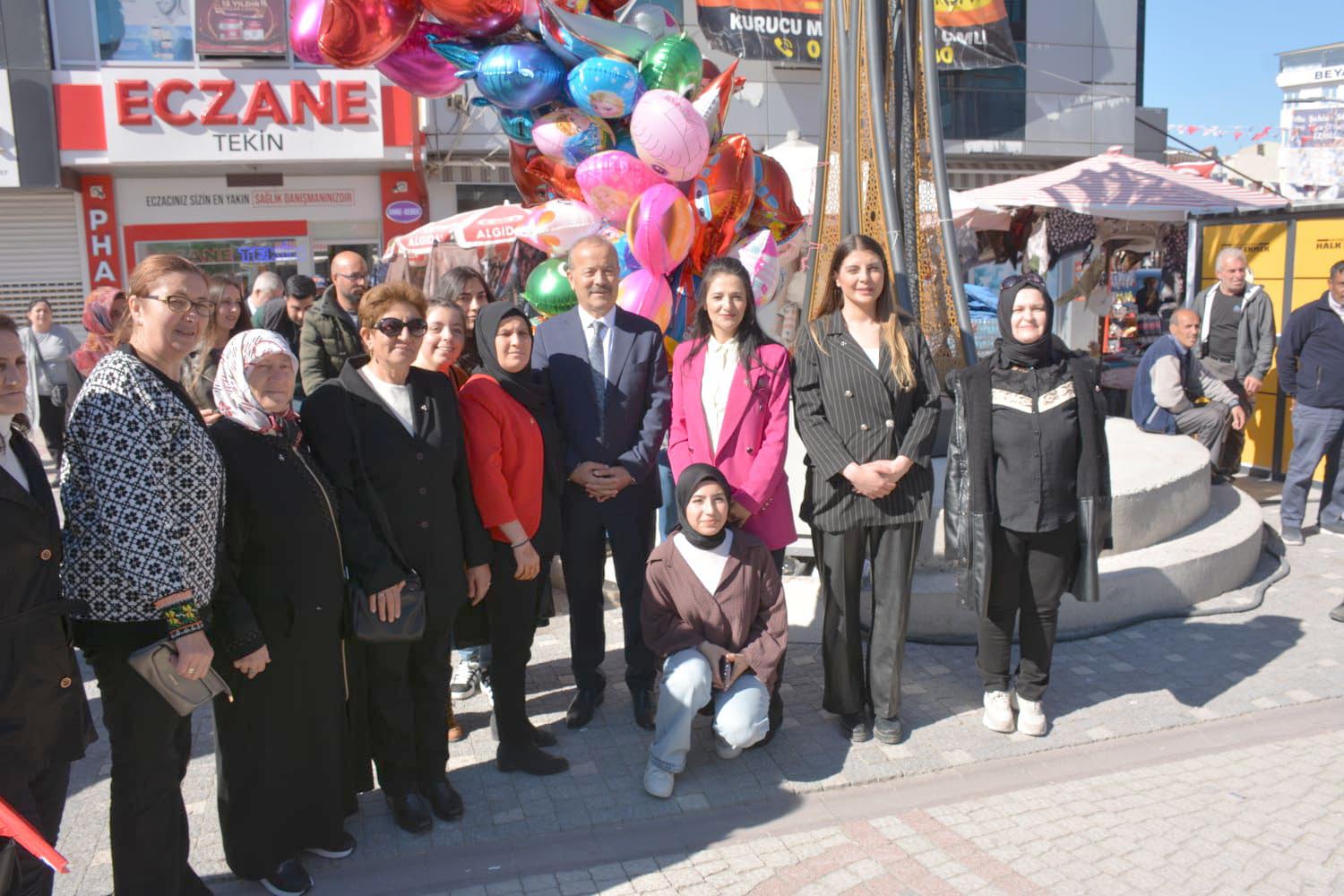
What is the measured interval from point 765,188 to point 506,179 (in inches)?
496

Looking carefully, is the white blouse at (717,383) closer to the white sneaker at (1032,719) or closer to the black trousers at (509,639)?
the black trousers at (509,639)

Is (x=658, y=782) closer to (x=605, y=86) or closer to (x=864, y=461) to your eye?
(x=864, y=461)

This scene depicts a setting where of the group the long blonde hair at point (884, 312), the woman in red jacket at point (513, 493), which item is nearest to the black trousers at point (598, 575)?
the woman in red jacket at point (513, 493)

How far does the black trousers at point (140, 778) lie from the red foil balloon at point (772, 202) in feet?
15.6

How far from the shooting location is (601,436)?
3877 millimetres

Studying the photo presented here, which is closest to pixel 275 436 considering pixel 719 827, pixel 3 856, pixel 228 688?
pixel 228 688

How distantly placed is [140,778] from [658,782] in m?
1.65

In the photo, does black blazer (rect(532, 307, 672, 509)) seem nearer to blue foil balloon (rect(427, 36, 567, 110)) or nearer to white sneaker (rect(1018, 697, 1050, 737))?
white sneaker (rect(1018, 697, 1050, 737))

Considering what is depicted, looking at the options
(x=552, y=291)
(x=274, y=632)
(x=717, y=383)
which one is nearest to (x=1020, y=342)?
(x=717, y=383)

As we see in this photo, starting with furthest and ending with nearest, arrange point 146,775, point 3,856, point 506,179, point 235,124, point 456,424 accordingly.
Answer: point 506,179 → point 235,124 → point 456,424 → point 146,775 → point 3,856

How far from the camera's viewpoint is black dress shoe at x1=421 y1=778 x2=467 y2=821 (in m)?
3.31

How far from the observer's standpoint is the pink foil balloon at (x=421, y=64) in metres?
6.02

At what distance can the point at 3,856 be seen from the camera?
82.2 inches

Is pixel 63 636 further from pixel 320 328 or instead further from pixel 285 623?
pixel 320 328
